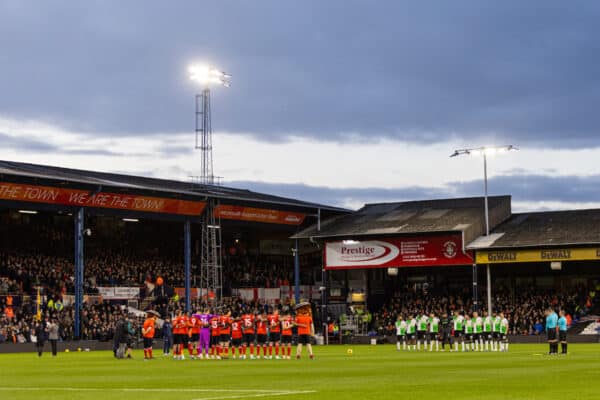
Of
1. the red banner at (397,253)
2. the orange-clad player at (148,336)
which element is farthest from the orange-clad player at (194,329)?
the red banner at (397,253)

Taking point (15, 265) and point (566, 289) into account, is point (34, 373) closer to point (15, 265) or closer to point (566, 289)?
point (15, 265)

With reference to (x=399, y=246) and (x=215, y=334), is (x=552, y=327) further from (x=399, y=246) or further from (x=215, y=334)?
(x=399, y=246)

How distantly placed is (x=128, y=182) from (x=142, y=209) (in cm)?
414

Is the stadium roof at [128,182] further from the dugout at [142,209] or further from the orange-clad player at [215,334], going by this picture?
the orange-clad player at [215,334]

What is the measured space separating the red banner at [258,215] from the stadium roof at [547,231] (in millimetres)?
14562

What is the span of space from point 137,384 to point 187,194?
4553 cm

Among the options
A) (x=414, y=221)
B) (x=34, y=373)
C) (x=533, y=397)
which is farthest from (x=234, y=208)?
(x=533, y=397)

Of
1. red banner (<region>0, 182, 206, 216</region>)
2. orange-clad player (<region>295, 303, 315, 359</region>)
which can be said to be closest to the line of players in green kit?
orange-clad player (<region>295, 303, 315, 359</region>)

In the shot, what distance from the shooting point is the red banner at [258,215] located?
7381 centimetres

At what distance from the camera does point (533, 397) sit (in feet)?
60.5

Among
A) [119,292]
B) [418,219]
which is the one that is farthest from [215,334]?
[418,219]

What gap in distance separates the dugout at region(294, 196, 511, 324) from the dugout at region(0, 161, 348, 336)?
8.79 ft

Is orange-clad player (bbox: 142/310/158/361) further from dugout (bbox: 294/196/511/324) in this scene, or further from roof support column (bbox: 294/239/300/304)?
roof support column (bbox: 294/239/300/304)

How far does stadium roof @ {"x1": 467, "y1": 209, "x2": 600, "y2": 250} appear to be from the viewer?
7000 cm
